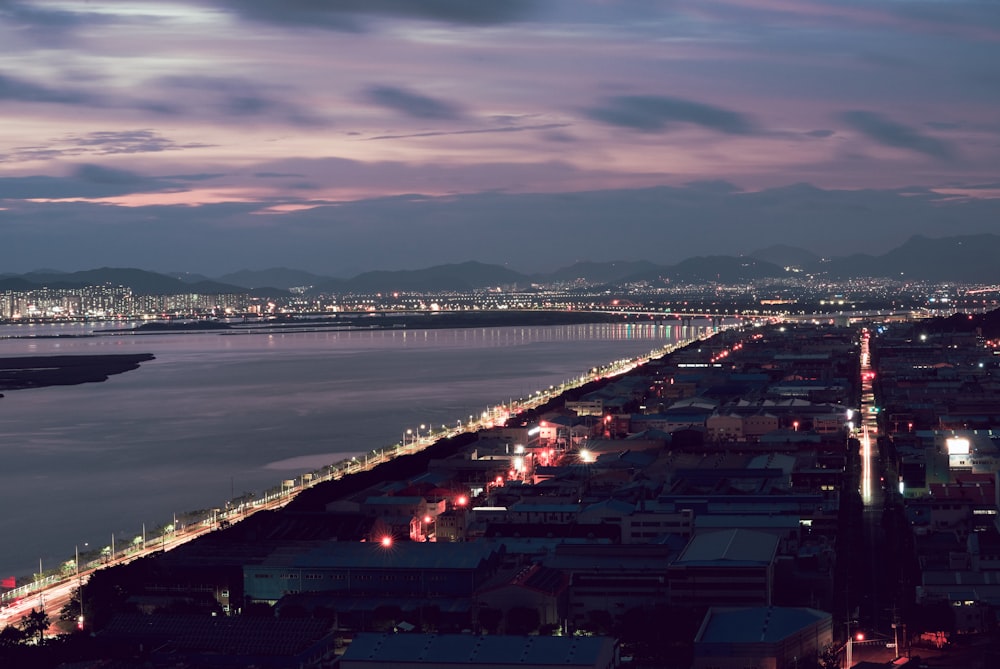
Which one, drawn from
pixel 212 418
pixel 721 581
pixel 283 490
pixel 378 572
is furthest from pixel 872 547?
pixel 212 418

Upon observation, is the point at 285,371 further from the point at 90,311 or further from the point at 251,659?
the point at 90,311

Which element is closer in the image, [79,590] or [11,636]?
[11,636]

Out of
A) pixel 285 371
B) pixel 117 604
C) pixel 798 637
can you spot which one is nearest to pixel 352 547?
pixel 117 604

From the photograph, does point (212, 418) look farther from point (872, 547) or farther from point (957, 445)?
point (872, 547)

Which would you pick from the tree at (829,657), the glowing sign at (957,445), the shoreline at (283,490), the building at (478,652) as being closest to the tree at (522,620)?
the building at (478,652)

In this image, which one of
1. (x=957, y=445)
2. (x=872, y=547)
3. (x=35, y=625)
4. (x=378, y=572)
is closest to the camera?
(x=35, y=625)

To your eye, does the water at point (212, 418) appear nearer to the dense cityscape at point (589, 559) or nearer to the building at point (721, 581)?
the dense cityscape at point (589, 559)

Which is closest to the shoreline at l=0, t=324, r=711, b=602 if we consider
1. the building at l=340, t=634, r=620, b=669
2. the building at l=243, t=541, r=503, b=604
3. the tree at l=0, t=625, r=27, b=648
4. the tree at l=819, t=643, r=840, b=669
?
the tree at l=0, t=625, r=27, b=648
